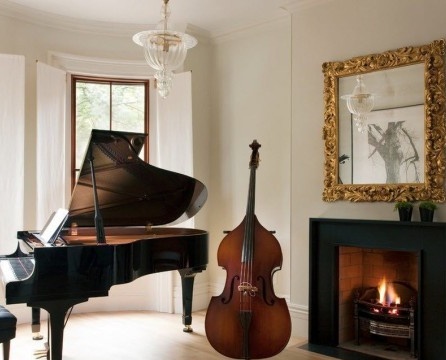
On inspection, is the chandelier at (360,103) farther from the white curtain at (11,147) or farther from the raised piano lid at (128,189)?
the white curtain at (11,147)

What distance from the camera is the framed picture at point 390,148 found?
3.74 meters

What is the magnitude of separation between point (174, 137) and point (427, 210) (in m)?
2.76

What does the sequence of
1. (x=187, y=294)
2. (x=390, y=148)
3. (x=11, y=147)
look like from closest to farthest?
1. (x=390, y=148)
2. (x=187, y=294)
3. (x=11, y=147)

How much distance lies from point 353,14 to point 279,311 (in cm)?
253

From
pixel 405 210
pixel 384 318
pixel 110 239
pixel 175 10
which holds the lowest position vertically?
pixel 384 318

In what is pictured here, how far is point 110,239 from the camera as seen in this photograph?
402 cm

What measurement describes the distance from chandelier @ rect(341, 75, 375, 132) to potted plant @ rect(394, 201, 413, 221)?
73 cm

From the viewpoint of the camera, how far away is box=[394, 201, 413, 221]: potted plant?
12.0 ft

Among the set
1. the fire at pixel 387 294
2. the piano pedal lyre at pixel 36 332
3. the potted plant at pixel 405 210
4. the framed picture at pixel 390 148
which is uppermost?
the framed picture at pixel 390 148

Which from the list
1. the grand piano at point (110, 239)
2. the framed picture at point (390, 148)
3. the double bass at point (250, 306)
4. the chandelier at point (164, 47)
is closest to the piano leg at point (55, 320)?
the grand piano at point (110, 239)

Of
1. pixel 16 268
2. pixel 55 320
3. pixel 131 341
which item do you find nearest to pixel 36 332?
pixel 131 341

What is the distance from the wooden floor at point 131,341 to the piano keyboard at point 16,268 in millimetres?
791

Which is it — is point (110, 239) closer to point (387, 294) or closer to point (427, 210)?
point (387, 294)

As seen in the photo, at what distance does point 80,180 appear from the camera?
3.59 m
